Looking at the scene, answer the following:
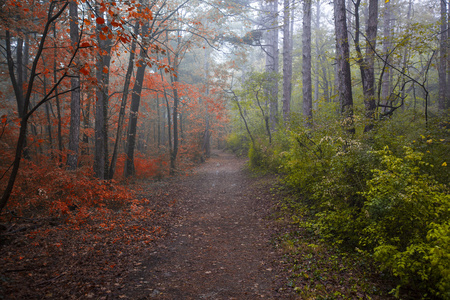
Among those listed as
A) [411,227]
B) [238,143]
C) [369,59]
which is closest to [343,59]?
[369,59]

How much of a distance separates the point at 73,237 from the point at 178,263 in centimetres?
237

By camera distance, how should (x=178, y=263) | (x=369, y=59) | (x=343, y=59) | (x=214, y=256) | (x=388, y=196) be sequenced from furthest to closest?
(x=369, y=59) → (x=343, y=59) → (x=214, y=256) → (x=178, y=263) → (x=388, y=196)

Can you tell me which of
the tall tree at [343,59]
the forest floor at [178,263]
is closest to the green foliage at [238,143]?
the tall tree at [343,59]

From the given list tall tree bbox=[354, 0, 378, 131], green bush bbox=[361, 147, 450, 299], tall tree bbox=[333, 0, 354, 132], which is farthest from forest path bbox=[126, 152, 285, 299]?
tall tree bbox=[354, 0, 378, 131]

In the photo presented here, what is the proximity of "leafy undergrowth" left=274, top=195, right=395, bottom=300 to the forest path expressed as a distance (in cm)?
34

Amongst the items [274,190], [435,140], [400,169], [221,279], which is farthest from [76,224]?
[435,140]

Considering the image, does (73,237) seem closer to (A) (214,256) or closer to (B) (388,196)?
(A) (214,256)

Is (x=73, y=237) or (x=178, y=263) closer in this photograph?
(x=178, y=263)

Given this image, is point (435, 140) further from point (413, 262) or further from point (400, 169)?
point (413, 262)

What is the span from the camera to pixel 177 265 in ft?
14.3

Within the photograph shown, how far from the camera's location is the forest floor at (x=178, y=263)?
11.0 ft

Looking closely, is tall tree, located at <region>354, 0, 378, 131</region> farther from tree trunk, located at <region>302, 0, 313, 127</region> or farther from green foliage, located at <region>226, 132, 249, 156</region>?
green foliage, located at <region>226, 132, 249, 156</region>

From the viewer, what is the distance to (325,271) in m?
3.69

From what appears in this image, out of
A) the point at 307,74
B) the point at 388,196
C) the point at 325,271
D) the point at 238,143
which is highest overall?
the point at 307,74
